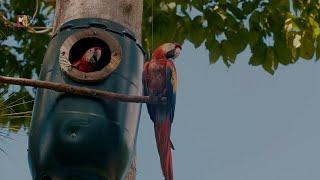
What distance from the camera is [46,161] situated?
2396 mm

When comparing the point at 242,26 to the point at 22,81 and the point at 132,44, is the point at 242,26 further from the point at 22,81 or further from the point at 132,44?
the point at 22,81

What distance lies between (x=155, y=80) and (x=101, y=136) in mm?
333

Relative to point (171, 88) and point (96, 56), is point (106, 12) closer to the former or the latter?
point (96, 56)

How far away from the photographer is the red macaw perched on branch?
249cm

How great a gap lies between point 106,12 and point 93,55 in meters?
0.24

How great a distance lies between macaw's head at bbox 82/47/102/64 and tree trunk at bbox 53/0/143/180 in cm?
18

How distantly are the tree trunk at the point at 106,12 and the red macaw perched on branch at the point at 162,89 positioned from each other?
160 mm

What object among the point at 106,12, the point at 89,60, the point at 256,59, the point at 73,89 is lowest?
the point at 73,89

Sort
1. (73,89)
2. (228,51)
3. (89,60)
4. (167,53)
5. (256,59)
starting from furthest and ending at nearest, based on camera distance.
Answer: (256,59) < (228,51) < (167,53) < (89,60) < (73,89)

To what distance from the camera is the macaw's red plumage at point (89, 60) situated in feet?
8.32

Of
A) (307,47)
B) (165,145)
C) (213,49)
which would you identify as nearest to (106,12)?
(165,145)

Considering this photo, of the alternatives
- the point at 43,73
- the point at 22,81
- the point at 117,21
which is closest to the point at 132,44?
the point at 117,21

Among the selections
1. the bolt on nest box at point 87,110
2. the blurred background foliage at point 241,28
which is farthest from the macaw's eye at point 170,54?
the blurred background foliage at point 241,28

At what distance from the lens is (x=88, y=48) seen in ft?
8.61
